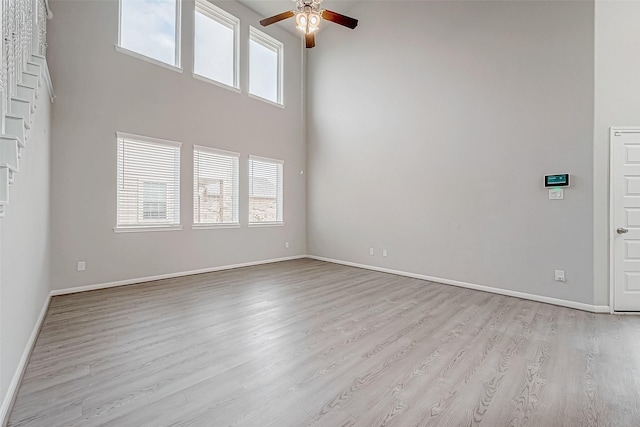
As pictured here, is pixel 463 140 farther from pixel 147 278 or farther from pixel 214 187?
pixel 147 278

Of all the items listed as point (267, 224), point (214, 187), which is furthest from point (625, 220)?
point (214, 187)

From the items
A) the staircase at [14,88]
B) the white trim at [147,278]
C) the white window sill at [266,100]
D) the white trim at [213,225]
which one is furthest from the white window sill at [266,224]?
the staircase at [14,88]

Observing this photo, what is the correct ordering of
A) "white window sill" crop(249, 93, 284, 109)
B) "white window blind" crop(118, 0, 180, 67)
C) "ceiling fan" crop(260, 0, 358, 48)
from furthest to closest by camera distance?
"white window sill" crop(249, 93, 284, 109), "white window blind" crop(118, 0, 180, 67), "ceiling fan" crop(260, 0, 358, 48)

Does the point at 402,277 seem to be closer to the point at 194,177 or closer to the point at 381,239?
the point at 381,239

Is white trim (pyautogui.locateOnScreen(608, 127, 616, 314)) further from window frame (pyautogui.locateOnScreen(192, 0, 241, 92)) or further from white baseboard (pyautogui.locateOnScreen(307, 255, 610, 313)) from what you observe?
window frame (pyautogui.locateOnScreen(192, 0, 241, 92))

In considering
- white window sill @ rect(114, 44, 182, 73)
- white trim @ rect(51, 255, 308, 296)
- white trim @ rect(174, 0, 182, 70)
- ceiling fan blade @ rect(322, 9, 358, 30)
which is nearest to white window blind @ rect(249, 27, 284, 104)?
white trim @ rect(174, 0, 182, 70)

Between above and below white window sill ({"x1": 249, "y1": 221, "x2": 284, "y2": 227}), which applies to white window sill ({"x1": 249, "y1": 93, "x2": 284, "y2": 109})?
above

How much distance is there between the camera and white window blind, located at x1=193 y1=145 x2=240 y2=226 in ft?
17.9

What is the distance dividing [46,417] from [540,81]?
19.1 ft

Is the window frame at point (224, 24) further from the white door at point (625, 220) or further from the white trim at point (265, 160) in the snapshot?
the white door at point (625, 220)

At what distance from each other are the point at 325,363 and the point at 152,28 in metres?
5.66

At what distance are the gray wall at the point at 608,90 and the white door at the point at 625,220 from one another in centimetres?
8

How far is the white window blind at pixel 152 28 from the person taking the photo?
4656 mm

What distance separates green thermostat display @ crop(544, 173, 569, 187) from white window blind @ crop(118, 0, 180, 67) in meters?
5.94
